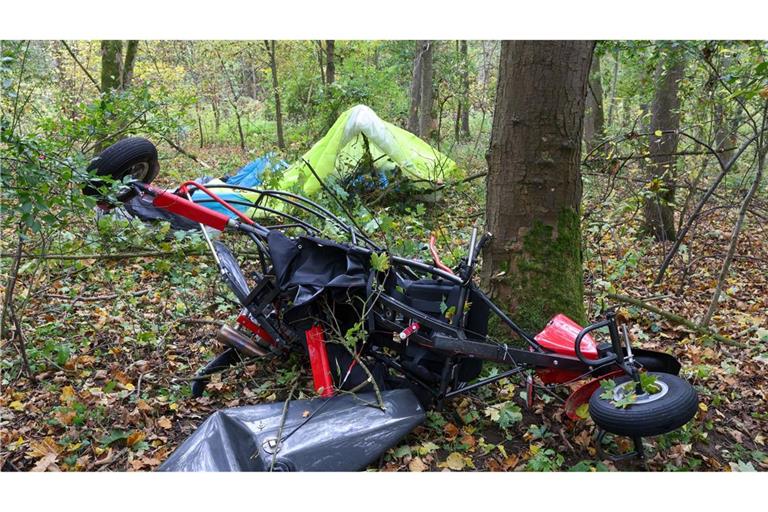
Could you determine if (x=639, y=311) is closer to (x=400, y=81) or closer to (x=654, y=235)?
(x=654, y=235)

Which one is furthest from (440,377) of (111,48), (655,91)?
(111,48)

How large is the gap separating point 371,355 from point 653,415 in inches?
67.4

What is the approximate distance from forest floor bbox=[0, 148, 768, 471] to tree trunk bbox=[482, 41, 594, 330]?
2.33ft

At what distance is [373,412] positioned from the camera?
3.29 metres

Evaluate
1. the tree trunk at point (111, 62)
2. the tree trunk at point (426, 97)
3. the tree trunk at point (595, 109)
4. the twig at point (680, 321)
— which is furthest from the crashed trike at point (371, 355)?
the tree trunk at point (595, 109)

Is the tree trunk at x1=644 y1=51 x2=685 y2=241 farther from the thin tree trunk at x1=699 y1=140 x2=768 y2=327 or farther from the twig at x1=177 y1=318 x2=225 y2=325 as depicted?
the twig at x1=177 y1=318 x2=225 y2=325

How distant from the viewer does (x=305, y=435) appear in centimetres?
310

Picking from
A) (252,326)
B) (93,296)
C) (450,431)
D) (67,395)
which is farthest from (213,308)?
(450,431)

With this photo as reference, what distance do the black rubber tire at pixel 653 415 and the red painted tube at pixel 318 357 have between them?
1619 millimetres

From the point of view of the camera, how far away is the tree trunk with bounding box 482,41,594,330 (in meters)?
3.68

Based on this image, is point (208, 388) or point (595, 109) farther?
point (595, 109)

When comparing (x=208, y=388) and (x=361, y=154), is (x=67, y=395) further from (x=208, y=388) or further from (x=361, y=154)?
(x=361, y=154)

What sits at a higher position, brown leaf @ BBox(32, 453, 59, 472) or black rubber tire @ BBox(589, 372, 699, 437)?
black rubber tire @ BBox(589, 372, 699, 437)

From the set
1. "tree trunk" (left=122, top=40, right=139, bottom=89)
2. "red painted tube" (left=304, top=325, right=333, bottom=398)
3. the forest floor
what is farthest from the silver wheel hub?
"tree trunk" (left=122, top=40, right=139, bottom=89)
